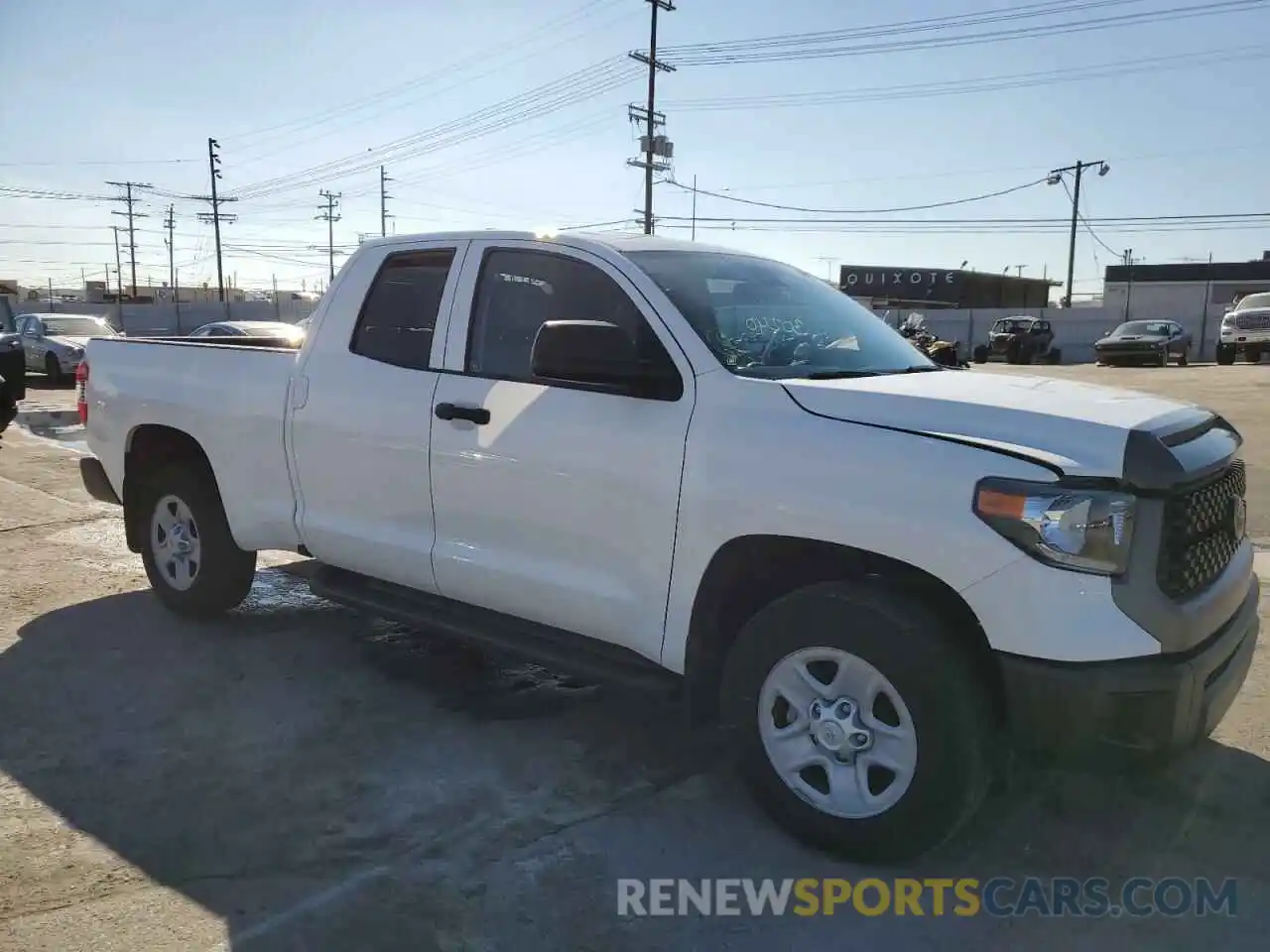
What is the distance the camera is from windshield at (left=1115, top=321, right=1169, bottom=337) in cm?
2937

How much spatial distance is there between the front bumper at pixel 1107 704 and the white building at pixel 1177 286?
5535 centimetres

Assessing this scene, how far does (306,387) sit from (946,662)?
3.09 meters

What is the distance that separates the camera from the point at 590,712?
4.25 m

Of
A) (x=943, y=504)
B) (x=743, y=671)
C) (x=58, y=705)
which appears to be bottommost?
(x=58, y=705)

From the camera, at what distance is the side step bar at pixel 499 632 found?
11.5 feet

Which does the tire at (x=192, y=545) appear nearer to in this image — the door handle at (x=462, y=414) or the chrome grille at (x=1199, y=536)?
the door handle at (x=462, y=414)

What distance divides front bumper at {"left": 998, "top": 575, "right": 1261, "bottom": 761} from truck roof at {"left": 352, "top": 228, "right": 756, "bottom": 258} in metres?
2.05

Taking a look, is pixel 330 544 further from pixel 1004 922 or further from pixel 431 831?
pixel 1004 922

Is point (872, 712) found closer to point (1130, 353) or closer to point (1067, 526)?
point (1067, 526)

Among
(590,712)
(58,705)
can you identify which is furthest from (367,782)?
(58,705)

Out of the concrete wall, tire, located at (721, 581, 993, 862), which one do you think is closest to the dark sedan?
the concrete wall

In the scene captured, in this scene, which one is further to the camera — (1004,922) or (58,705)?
(58,705)

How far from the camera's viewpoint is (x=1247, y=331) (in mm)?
26484

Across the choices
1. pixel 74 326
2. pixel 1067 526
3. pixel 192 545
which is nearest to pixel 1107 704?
pixel 1067 526
